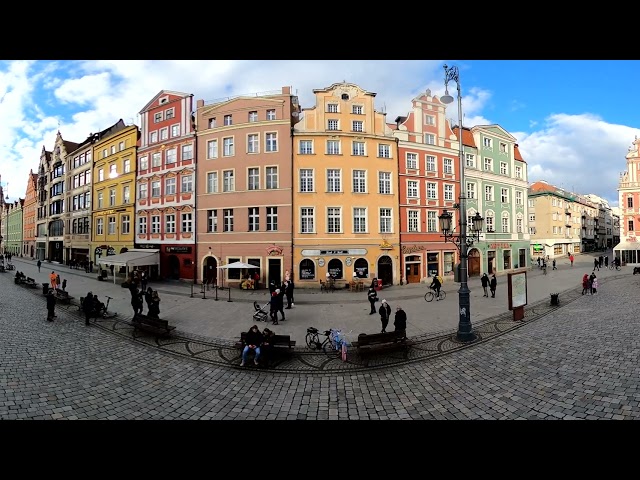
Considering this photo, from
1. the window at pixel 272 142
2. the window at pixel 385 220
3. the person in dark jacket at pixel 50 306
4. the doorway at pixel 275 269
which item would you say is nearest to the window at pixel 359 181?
the window at pixel 385 220

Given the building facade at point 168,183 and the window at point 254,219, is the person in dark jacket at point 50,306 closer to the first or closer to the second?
the building facade at point 168,183

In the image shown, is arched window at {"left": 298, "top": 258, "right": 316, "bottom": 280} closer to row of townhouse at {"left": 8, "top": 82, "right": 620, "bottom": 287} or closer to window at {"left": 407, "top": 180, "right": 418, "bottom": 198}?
row of townhouse at {"left": 8, "top": 82, "right": 620, "bottom": 287}

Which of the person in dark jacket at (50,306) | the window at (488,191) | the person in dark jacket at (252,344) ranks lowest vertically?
the person in dark jacket at (252,344)

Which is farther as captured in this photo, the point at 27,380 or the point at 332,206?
the point at 332,206

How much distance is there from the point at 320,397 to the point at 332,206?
41.6 feet

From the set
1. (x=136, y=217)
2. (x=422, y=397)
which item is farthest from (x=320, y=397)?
(x=136, y=217)

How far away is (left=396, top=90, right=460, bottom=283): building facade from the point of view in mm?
18531

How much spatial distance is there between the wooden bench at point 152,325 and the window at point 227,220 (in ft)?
31.1

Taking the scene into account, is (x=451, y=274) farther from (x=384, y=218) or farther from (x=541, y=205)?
(x=541, y=205)

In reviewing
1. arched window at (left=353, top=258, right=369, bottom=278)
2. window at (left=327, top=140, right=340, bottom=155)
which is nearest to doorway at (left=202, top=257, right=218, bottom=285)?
arched window at (left=353, top=258, right=369, bottom=278)

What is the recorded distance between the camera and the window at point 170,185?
1758 cm

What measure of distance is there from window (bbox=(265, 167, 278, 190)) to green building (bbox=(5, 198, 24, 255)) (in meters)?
11.9

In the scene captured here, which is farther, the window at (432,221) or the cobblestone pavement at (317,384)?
the window at (432,221)

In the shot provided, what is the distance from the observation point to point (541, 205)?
1476 inches
